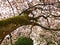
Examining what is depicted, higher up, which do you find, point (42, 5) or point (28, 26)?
point (42, 5)

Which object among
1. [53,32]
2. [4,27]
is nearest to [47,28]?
[53,32]

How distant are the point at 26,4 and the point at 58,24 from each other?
53cm

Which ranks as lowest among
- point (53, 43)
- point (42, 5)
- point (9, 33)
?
point (53, 43)

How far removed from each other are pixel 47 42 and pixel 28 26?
33 cm

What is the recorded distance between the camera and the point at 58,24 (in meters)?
2.84

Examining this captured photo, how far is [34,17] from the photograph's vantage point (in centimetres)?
284

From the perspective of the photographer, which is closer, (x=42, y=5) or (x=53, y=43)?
(x=53, y=43)

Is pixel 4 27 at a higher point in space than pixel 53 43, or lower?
higher

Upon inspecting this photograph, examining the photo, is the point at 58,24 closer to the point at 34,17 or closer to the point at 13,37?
the point at 34,17

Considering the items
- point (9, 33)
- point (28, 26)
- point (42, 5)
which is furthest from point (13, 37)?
point (42, 5)

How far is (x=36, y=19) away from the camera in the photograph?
283 cm

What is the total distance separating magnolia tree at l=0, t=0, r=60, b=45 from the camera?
2732 millimetres

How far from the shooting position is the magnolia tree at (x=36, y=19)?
2732mm

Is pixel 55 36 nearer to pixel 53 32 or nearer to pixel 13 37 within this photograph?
pixel 53 32
